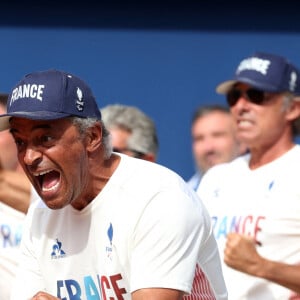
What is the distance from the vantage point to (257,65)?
5.85m

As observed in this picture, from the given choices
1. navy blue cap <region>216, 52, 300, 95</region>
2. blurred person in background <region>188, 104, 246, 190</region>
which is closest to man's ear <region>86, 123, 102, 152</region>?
navy blue cap <region>216, 52, 300, 95</region>

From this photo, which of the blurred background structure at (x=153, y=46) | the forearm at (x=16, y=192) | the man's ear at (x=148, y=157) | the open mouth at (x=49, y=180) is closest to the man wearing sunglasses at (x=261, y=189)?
the man's ear at (x=148, y=157)

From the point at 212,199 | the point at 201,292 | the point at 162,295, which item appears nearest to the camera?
the point at 162,295

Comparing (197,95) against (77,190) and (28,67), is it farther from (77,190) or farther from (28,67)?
(77,190)

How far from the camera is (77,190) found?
3.98m

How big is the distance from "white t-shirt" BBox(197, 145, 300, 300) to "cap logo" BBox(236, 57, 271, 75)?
1.49 feet

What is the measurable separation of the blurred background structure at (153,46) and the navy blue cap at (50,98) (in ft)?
12.8

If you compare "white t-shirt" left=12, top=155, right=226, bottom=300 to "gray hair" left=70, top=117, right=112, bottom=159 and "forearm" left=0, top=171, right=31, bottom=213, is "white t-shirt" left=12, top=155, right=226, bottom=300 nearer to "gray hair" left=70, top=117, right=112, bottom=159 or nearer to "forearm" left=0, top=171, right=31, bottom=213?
"gray hair" left=70, top=117, right=112, bottom=159

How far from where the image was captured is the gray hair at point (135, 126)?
605cm

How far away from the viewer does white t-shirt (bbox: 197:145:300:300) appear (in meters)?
5.23

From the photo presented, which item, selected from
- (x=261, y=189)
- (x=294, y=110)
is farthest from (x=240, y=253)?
(x=294, y=110)

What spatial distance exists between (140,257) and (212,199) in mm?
1711

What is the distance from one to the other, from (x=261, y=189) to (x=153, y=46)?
8.79 ft

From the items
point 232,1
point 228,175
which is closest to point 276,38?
point 232,1
